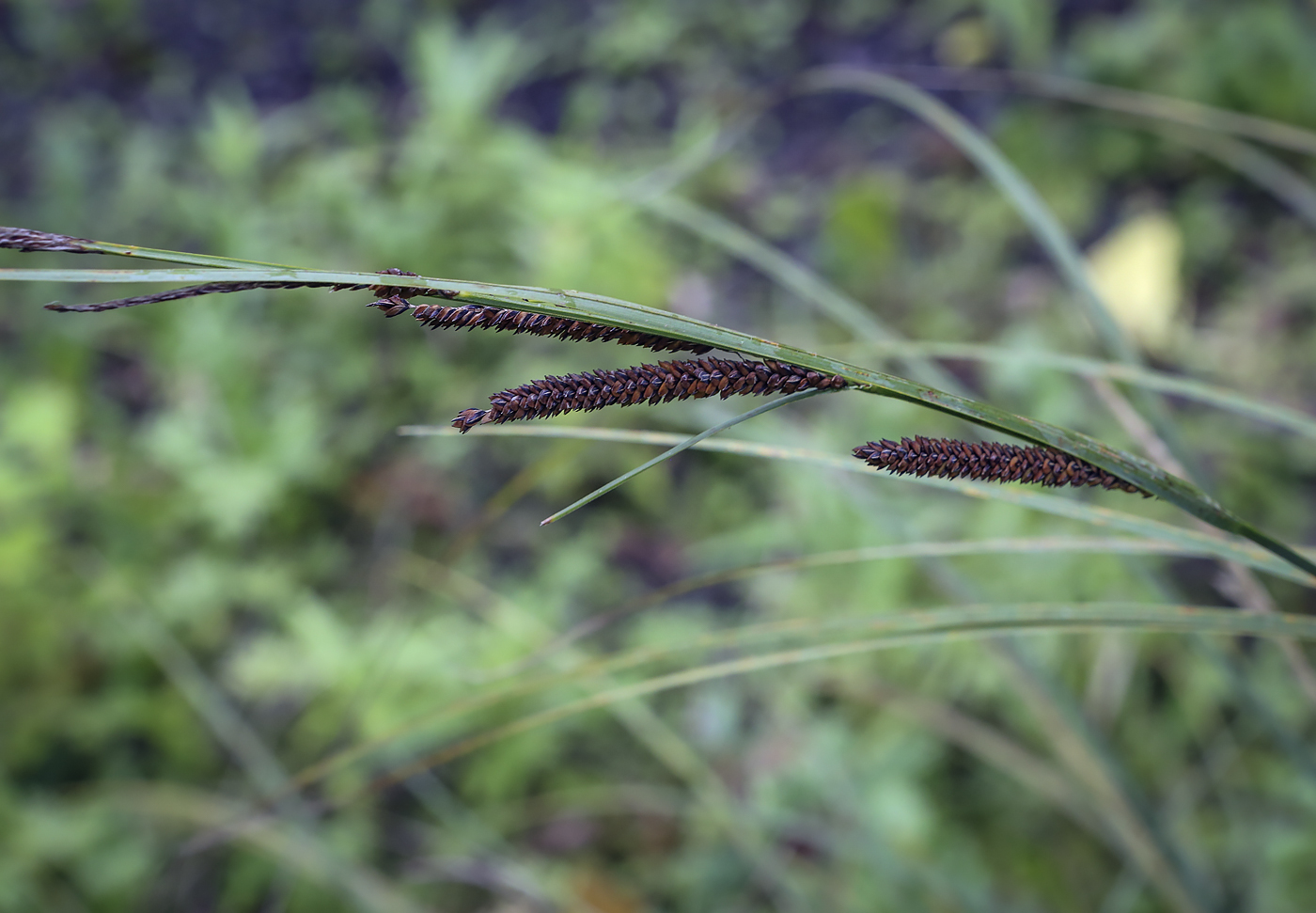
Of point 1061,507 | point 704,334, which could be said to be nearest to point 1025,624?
point 1061,507

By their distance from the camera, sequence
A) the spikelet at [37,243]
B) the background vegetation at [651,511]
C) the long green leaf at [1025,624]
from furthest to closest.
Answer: the background vegetation at [651,511] → the long green leaf at [1025,624] → the spikelet at [37,243]

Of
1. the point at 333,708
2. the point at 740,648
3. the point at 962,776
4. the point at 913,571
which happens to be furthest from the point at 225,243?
the point at 962,776

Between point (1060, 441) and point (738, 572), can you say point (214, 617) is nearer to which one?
point (738, 572)

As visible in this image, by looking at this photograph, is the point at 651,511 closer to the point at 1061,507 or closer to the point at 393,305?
the point at 1061,507

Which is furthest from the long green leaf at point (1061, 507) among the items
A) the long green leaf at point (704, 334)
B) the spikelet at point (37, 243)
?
the spikelet at point (37, 243)

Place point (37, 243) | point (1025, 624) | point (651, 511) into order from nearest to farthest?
point (37, 243) < point (1025, 624) < point (651, 511)

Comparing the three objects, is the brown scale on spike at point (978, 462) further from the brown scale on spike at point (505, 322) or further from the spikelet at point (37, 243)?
the spikelet at point (37, 243)
